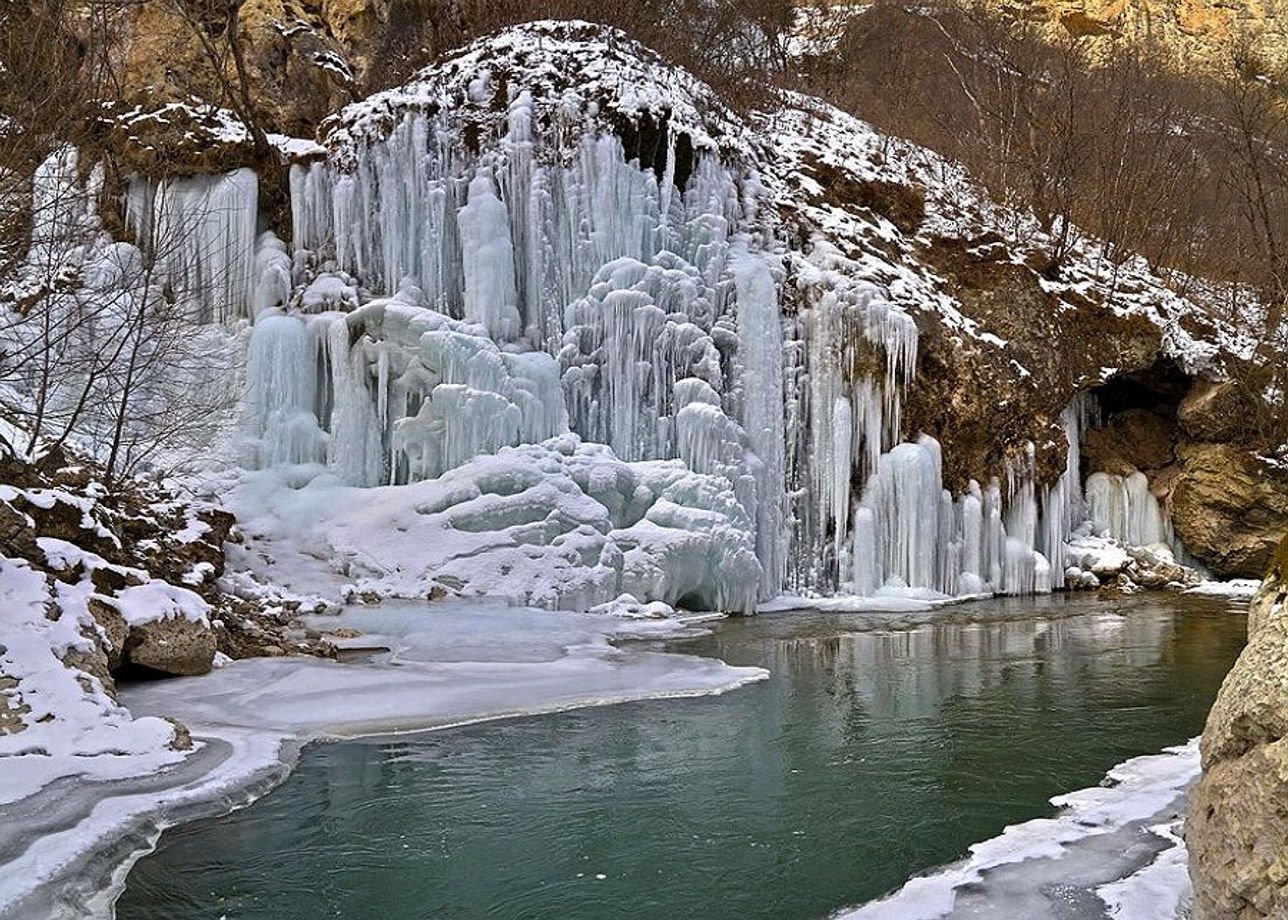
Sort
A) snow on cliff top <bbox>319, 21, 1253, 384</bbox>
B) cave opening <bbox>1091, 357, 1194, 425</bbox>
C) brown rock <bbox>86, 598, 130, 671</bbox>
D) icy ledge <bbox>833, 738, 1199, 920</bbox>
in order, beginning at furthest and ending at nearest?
cave opening <bbox>1091, 357, 1194, 425</bbox> → snow on cliff top <bbox>319, 21, 1253, 384</bbox> → brown rock <bbox>86, 598, 130, 671</bbox> → icy ledge <bbox>833, 738, 1199, 920</bbox>

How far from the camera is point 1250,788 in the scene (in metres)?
2.36

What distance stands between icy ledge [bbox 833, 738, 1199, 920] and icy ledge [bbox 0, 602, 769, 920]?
9.14 ft

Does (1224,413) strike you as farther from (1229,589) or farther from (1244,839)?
(1244,839)

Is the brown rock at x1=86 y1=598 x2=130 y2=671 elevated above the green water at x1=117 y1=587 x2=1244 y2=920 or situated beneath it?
elevated above

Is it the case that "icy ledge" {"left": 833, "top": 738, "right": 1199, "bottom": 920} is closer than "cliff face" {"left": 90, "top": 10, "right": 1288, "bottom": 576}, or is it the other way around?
"icy ledge" {"left": 833, "top": 738, "right": 1199, "bottom": 920}

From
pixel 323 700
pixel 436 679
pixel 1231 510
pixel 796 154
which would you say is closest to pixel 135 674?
pixel 323 700

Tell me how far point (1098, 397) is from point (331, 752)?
17.7m

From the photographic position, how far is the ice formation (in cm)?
1305

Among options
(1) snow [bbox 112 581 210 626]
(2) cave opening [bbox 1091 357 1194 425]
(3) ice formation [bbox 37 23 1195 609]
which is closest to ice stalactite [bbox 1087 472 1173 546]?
(2) cave opening [bbox 1091 357 1194 425]

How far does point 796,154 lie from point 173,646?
14663 mm

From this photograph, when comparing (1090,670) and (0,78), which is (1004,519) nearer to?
(1090,670)

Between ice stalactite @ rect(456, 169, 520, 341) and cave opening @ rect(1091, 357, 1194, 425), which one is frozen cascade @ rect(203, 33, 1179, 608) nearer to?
ice stalactite @ rect(456, 169, 520, 341)

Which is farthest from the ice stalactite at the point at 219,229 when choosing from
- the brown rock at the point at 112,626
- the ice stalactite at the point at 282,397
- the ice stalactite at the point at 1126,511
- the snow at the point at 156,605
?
the ice stalactite at the point at 1126,511

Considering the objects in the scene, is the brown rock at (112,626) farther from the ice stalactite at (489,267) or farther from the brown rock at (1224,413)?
the brown rock at (1224,413)
